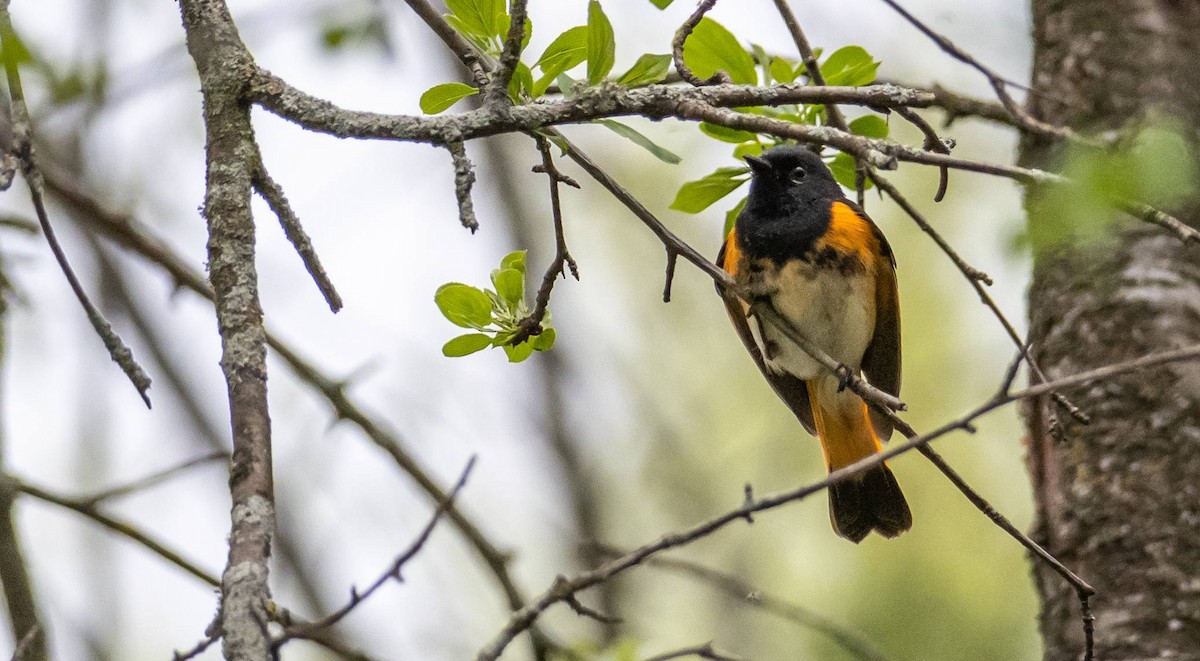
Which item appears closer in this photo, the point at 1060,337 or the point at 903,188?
the point at 1060,337

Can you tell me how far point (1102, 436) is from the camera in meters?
3.25

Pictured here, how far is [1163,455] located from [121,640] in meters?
5.05

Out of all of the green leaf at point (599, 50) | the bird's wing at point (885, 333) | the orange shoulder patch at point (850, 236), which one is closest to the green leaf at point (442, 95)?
the green leaf at point (599, 50)

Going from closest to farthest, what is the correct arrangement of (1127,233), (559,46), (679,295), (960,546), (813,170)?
(559,46), (1127,233), (813,170), (960,546), (679,295)

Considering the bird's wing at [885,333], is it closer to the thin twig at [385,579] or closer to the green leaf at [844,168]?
the green leaf at [844,168]

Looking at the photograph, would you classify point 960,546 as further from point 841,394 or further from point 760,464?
point 841,394

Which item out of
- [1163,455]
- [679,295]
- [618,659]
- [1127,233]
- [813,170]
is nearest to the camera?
[618,659]

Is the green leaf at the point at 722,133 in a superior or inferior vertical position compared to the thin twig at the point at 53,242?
superior

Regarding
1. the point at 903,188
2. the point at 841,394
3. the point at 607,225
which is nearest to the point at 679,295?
the point at 607,225

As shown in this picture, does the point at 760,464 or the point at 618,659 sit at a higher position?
the point at 760,464

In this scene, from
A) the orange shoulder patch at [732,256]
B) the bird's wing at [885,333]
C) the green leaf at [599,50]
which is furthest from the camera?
the bird's wing at [885,333]

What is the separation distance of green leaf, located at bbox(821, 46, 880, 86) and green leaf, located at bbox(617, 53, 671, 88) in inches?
20.8

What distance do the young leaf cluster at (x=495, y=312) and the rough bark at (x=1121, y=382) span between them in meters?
1.36

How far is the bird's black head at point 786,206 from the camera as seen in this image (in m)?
4.08
